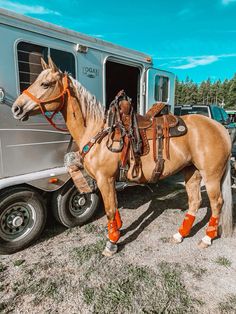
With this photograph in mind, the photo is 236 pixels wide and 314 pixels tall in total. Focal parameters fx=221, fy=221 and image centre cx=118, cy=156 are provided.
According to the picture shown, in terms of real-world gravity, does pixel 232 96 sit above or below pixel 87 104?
above

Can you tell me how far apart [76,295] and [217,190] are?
2048mm

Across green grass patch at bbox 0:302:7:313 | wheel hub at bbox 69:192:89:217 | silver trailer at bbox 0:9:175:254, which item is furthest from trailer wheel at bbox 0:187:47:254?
green grass patch at bbox 0:302:7:313

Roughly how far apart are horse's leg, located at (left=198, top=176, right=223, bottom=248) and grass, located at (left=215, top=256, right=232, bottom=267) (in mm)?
246

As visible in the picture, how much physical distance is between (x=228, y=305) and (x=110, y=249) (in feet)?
4.47

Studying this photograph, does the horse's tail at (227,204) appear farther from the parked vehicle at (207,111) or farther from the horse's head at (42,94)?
the parked vehicle at (207,111)

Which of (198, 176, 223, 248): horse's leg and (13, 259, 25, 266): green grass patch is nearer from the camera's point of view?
(13, 259, 25, 266): green grass patch

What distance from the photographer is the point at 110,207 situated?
2.77 metres

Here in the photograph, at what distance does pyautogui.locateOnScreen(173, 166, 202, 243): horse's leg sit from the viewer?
3105mm

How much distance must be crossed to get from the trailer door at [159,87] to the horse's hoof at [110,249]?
8.32 ft

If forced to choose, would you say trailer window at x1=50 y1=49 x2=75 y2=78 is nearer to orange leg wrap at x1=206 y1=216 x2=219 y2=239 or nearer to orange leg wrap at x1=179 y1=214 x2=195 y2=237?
orange leg wrap at x1=179 y1=214 x2=195 y2=237

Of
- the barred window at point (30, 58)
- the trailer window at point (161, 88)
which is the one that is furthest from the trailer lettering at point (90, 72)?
the trailer window at point (161, 88)

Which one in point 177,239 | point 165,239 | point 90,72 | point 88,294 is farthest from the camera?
point 90,72

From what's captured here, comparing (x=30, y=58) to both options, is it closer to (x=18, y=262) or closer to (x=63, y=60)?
(x=63, y=60)

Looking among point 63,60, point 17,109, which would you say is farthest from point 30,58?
point 17,109
